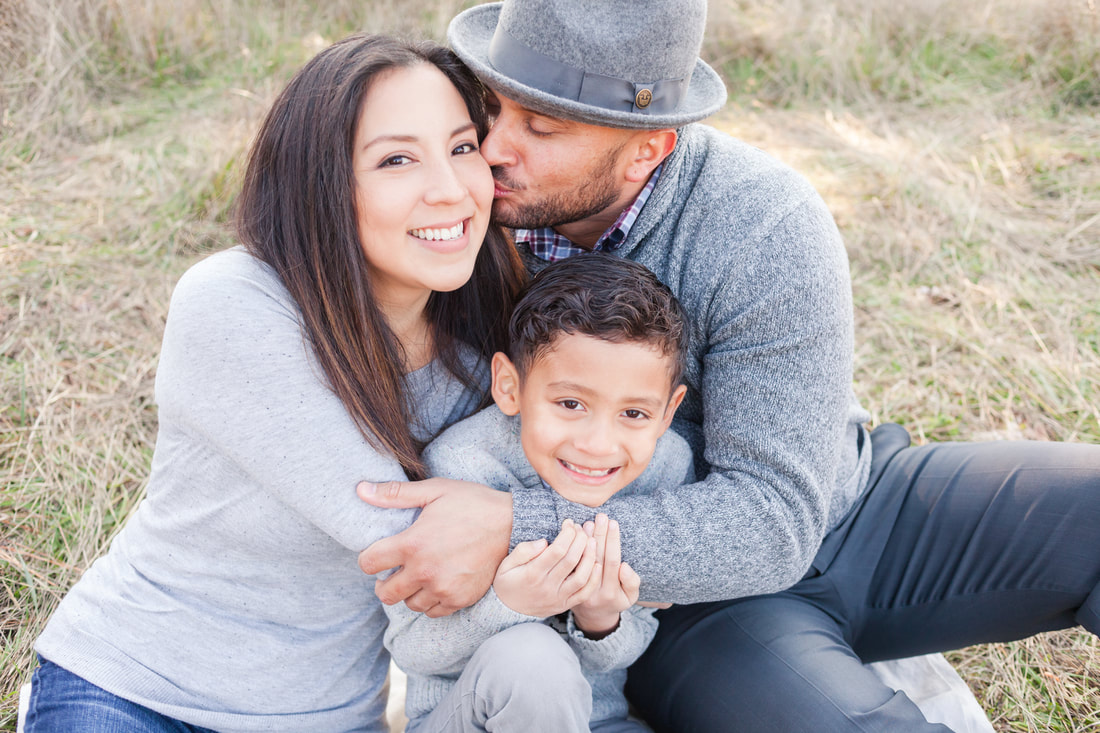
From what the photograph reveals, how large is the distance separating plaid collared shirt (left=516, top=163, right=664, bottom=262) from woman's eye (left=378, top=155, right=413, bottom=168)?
24.3 inches

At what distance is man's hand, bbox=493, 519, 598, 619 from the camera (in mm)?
1775

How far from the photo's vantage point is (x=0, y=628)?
248 centimetres

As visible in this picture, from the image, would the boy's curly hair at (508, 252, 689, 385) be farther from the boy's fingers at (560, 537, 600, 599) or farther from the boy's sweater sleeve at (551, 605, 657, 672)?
the boy's sweater sleeve at (551, 605, 657, 672)

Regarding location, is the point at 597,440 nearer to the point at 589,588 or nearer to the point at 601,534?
the point at 601,534

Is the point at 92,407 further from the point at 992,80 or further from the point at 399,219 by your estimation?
the point at 992,80

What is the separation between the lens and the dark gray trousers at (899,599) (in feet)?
6.55

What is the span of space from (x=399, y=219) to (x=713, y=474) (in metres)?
0.95

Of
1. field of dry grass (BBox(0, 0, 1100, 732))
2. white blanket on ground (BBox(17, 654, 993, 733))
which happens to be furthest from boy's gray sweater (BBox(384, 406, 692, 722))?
field of dry grass (BBox(0, 0, 1100, 732))

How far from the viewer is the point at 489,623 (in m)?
1.82

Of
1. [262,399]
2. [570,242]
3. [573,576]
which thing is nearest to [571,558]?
[573,576]

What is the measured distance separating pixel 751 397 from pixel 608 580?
21.9 inches

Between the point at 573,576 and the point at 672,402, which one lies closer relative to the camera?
the point at 573,576

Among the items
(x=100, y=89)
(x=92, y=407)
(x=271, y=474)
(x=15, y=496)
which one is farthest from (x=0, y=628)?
(x=100, y=89)

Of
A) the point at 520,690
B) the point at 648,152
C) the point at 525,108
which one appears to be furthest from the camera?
the point at 648,152
